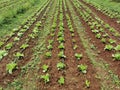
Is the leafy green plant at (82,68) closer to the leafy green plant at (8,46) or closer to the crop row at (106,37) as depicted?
the crop row at (106,37)

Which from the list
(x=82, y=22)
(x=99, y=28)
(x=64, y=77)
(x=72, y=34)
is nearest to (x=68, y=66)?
(x=64, y=77)

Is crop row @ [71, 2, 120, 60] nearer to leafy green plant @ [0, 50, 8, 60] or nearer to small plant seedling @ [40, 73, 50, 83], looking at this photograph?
small plant seedling @ [40, 73, 50, 83]

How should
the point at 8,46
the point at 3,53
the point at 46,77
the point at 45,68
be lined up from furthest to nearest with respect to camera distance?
the point at 8,46 < the point at 3,53 < the point at 45,68 < the point at 46,77

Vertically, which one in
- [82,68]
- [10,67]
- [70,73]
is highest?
[10,67]

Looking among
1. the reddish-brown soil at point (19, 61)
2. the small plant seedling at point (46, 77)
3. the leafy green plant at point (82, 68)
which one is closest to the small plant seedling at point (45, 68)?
the small plant seedling at point (46, 77)

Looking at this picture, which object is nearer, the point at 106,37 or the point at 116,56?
the point at 116,56

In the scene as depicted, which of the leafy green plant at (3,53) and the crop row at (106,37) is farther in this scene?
the crop row at (106,37)

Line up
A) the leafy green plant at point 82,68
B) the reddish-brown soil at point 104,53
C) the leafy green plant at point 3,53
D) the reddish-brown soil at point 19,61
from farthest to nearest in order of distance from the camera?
the leafy green plant at point 3,53 → the reddish-brown soil at point 104,53 → the leafy green plant at point 82,68 → the reddish-brown soil at point 19,61

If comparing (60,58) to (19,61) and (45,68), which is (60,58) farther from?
(19,61)

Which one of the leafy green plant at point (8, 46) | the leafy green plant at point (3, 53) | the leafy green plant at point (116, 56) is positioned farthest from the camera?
the leafy green plant at point (8, 46)

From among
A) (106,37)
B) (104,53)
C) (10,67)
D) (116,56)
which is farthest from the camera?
(106,37)

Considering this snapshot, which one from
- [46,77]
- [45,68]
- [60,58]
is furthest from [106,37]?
[46,77]

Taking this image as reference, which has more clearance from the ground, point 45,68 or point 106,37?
point 45,68

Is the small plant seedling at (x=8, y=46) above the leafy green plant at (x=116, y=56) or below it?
above
